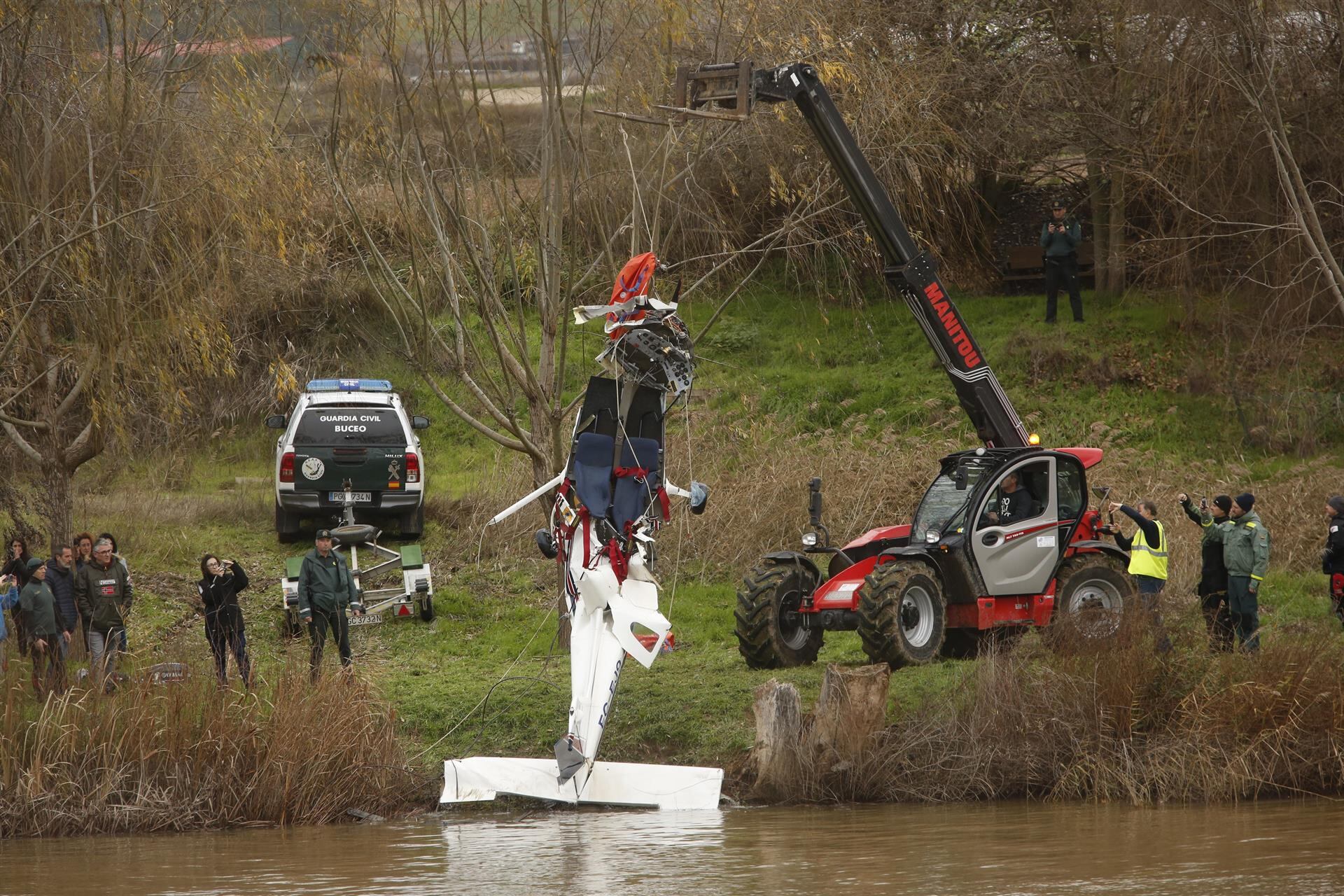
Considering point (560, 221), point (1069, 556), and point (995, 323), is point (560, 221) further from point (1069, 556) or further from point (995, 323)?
point (995, 323)

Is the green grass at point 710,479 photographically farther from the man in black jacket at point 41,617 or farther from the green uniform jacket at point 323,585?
the man in black jacket at point 41,617

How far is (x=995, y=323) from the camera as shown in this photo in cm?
2609

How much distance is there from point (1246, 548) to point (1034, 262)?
14110mm

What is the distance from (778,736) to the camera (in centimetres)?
1203

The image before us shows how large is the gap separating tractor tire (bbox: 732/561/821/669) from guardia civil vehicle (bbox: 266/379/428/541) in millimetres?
7456

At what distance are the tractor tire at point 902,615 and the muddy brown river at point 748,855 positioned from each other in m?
1.93

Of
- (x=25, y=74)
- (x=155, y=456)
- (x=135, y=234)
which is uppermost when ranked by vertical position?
(x=25, y=74)

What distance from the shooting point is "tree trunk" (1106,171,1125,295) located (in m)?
24.5

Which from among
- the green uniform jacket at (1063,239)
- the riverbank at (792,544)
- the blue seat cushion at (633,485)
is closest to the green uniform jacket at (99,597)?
the riverbank at (792,544)

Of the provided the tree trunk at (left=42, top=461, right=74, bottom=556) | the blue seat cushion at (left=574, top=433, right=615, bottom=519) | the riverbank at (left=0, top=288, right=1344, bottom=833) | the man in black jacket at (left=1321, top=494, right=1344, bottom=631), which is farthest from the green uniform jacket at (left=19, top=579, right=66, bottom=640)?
the man in black jacket at (left=1321, top=494, right=1344, bottom=631)

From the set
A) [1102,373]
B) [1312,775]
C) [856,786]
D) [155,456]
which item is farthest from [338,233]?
[1312,775]

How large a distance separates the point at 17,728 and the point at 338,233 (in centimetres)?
1696

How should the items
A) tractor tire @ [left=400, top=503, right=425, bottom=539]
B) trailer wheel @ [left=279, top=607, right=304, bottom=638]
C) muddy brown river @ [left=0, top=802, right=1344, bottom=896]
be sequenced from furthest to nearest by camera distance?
1. tractor tire @ [left=400, top=503, right=425, bottom=539]
2. trailer wheel @ [left=279, top=607, right=304, bottom=638]
3. muddy brown river @ [left=0, top=802, right=1344, bottom=896]

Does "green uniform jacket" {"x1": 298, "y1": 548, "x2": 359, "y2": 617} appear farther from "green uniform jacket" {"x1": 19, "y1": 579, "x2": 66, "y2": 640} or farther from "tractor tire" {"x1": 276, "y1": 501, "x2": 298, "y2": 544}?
"tractor tire" {"x1": 276, "y1": 501, "x2": 298, "y2": 544}
